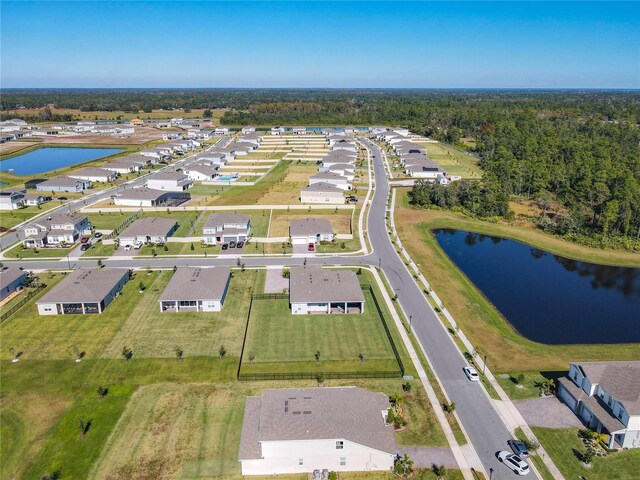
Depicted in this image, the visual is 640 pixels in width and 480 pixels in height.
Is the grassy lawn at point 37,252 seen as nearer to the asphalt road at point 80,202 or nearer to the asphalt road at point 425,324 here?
the asphalt road at point 425,324

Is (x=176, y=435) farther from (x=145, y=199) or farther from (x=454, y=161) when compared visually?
(x=454, y=161)

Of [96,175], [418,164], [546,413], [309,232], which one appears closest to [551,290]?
[546,413]

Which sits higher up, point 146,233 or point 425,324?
point 146,233

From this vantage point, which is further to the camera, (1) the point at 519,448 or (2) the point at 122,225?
(2) the point at 122,225

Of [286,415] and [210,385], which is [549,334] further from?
[210,385]

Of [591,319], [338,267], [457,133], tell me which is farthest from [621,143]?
[338,267]

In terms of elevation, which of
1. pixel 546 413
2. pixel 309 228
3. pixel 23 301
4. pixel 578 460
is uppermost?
pixel 309 228

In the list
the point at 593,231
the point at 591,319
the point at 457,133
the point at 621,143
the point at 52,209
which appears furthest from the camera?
the point at 457,133
